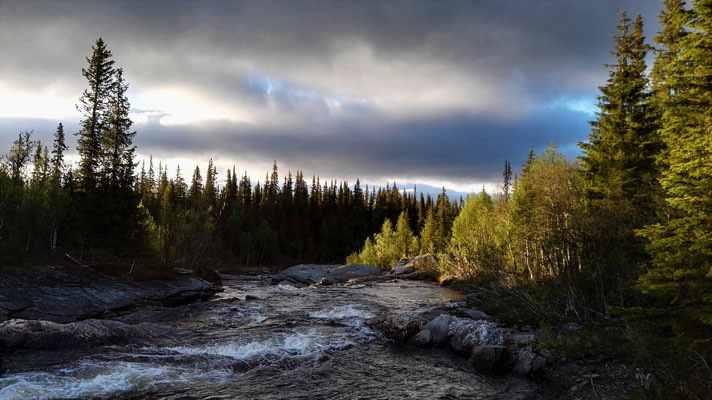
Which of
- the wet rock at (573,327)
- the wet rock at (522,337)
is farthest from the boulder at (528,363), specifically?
the wet rock at (573,327)

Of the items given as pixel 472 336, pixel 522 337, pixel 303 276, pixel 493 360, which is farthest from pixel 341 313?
pixel 303 276

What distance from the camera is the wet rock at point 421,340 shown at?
14898mm

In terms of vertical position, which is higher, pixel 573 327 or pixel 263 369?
pixel 573 327

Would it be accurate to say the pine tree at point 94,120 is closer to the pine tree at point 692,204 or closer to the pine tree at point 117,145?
the pine tree at point 117,145

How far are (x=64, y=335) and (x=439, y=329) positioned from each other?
46.1ft

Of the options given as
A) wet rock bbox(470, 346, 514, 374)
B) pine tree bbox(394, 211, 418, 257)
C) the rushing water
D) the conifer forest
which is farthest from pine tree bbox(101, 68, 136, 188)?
pine tree bbox(394, 211, 418, 257)

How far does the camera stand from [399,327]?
625 inches

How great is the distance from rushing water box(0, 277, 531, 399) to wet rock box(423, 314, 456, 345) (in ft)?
2.12

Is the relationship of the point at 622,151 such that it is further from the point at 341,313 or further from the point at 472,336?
the point at 341,313

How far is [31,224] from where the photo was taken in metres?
26.7

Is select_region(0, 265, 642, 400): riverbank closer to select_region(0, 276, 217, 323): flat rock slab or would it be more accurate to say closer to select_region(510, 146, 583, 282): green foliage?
select_region(0, 276, 217, 323): flat rock slab

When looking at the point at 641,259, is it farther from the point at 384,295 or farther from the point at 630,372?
the point at 384,295

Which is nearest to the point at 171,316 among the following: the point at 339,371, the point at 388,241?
the point at 339,371

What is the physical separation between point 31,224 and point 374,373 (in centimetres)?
2889
